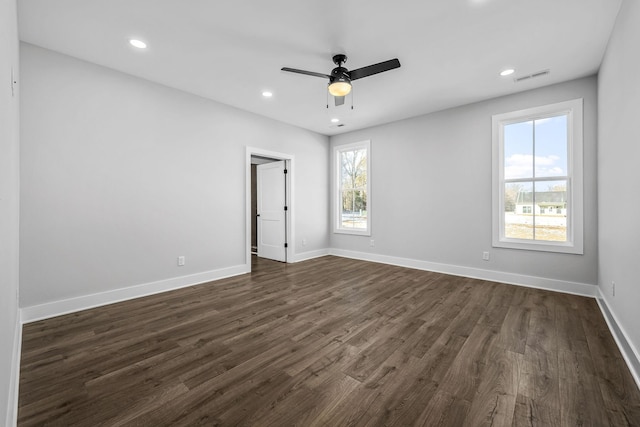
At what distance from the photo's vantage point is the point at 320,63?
3.25m

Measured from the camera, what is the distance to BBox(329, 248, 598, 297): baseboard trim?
11.9 feet

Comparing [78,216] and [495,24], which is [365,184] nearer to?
[495,24]

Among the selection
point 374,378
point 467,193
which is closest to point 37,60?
point 374,378

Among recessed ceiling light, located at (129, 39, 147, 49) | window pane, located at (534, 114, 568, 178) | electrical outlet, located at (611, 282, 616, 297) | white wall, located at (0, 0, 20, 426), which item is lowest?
electrical outlet, located at (611, 282, 616, 297)

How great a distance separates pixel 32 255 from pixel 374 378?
3.51 m

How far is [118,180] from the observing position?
3.37 m

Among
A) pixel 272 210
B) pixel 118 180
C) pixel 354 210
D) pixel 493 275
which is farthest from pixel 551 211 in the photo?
pixel 118 180

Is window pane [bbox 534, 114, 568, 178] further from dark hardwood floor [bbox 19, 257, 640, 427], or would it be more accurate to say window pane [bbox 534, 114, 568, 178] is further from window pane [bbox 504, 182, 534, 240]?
dark hardwood floor [bbox 19, 257, 640, 427]

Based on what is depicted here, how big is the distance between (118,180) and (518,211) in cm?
553

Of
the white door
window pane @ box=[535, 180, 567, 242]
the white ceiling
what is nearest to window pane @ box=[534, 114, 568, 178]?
window pane @ box=[535, 180, 567, 242]

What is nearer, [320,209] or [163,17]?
[163,17]

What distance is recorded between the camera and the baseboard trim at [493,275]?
3.63 m

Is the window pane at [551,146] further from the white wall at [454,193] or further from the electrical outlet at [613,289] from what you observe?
the electrical outlet at [613,289]

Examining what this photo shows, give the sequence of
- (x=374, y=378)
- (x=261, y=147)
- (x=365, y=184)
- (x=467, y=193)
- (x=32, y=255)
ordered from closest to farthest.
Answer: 1. (x=374, y=378)
2. (x=32, y=255)
3. (x=467, y=193)
4. (x=261, y=147)
5. (x=365, y=184)
